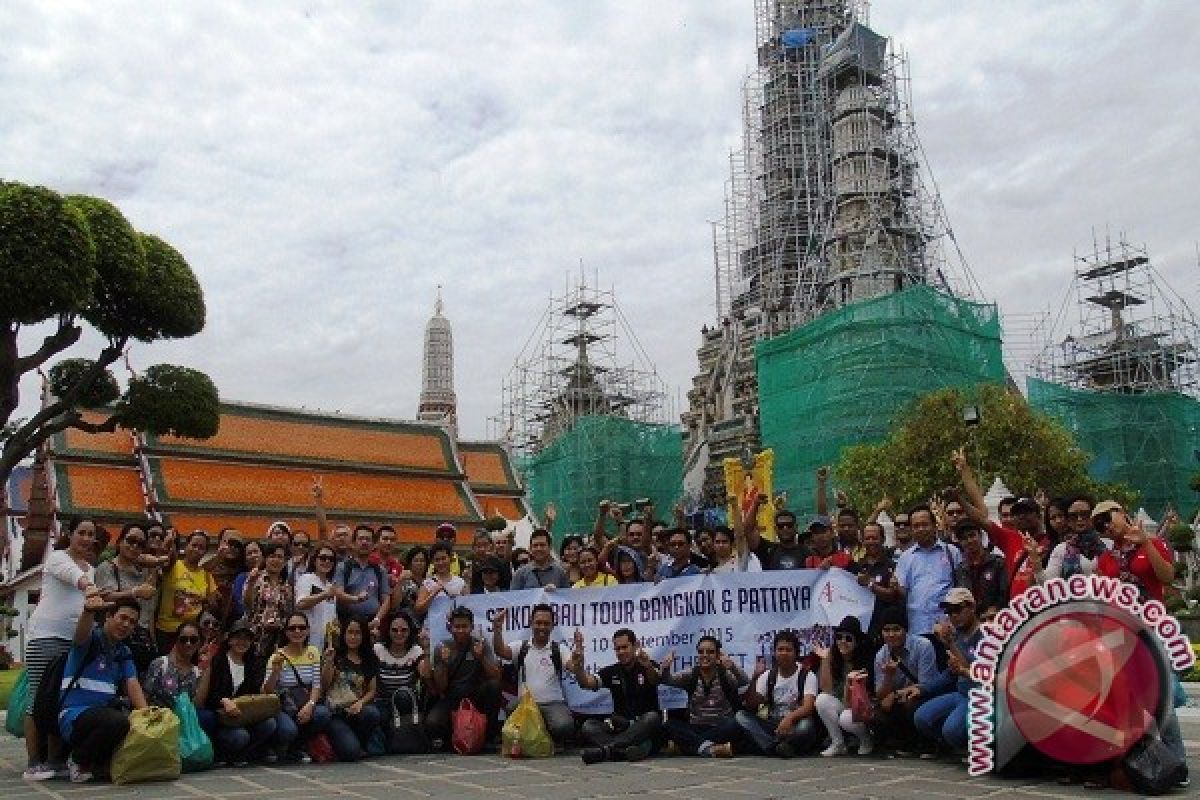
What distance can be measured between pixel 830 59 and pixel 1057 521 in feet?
182

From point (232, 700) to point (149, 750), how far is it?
2.60 ft

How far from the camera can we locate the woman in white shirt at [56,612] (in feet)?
22.8

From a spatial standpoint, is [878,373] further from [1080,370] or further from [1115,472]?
[1080,370]

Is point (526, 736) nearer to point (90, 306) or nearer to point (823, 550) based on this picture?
point (823, 550)

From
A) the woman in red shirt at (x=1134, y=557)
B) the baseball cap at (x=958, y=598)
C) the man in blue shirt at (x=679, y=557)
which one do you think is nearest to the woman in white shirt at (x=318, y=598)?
the man in blue shirt at (x=679, y=557)

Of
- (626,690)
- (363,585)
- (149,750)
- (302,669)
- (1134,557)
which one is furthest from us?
(363,585)

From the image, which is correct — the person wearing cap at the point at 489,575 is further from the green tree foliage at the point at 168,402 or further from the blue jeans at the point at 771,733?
the green tree foliage at the point at 168,402

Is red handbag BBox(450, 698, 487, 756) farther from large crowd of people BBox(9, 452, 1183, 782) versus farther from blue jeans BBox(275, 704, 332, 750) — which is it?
blue jeans BBox(275, 704, 332, 750)

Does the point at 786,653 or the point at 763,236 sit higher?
the point at 763,236

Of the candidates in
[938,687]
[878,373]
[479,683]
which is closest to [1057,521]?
[938,687]

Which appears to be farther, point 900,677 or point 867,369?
point 867,369

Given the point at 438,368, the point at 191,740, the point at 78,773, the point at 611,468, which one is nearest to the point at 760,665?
the point at 191,740

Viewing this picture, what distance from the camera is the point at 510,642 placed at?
877cm

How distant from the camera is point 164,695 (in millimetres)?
7250
